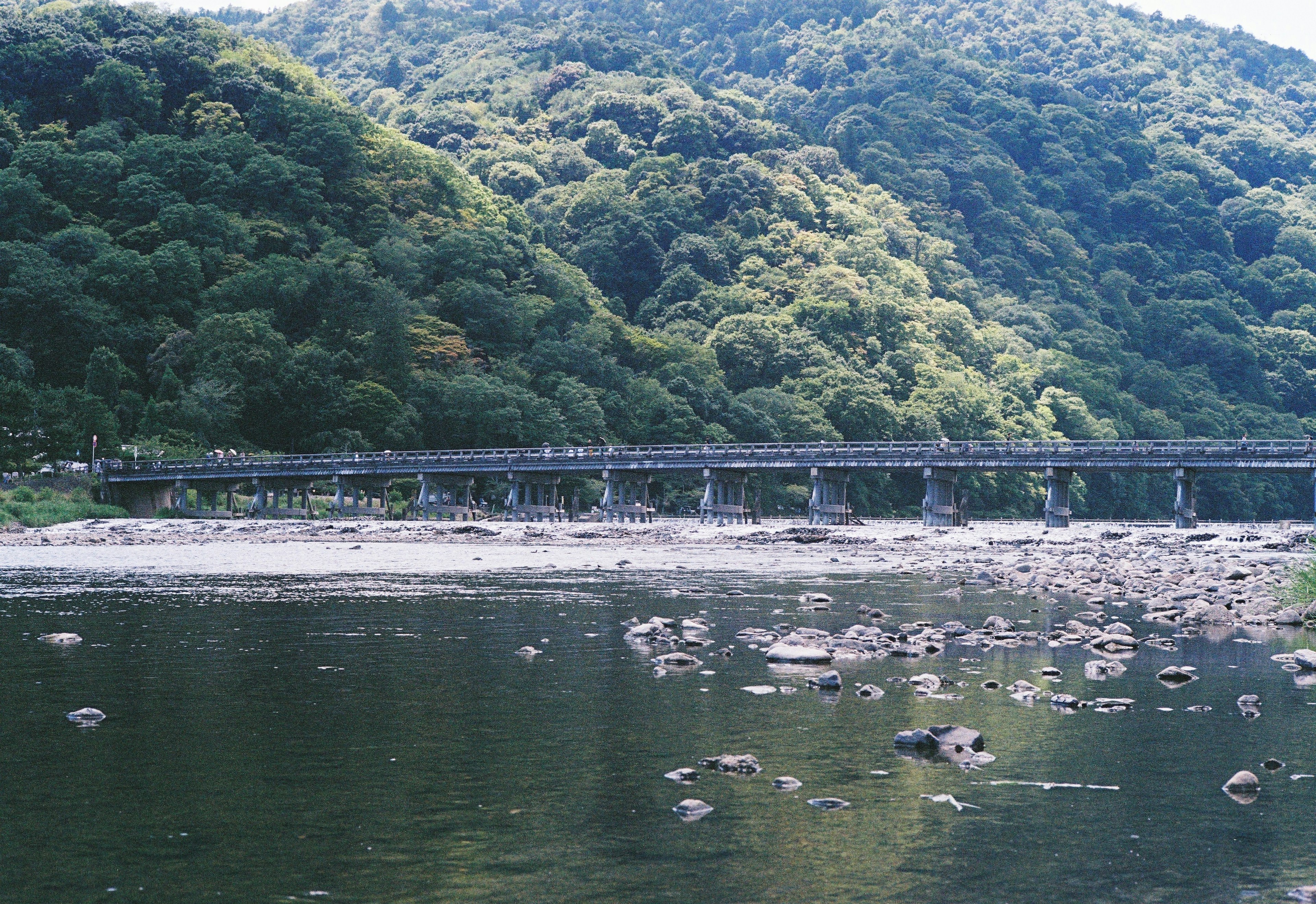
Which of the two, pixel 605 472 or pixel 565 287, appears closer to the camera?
pixel 605 472

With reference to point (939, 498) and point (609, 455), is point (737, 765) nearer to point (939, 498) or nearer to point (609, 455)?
point (939, 498)

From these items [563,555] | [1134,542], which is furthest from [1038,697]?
[1134,542]

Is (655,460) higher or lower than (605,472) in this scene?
higher

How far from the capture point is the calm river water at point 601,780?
10.5 m

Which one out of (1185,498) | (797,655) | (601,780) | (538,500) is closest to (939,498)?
(1185,498)

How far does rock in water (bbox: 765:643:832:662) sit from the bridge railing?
6010 cm

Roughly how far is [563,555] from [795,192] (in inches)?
4365

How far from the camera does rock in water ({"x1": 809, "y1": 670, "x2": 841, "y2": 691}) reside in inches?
758

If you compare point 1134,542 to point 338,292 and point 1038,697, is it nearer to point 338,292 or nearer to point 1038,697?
point 1038,697

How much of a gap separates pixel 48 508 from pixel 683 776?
75419 millimetres

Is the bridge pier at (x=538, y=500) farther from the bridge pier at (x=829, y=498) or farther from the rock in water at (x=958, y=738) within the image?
the rock in water at (x=958, y=738)

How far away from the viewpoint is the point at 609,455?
301 ft

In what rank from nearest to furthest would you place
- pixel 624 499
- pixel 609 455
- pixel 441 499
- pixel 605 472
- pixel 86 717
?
pixel 86 717 < pixel 605 472 < pixel 609 455 < pixel 624 499 < pixel 441 499

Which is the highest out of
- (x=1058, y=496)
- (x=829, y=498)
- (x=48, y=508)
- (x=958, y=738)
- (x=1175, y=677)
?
(x=958, y=738)
